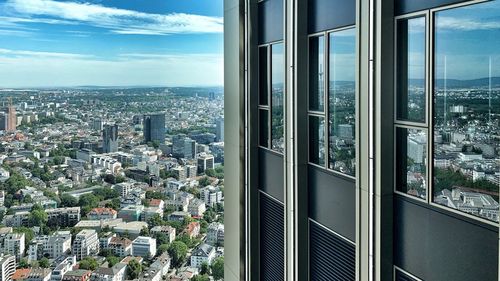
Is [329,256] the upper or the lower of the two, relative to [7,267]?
upper

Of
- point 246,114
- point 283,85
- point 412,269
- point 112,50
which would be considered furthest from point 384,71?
point 112,50

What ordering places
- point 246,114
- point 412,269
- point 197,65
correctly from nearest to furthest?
point 412,269, point 246,114, point 197,65

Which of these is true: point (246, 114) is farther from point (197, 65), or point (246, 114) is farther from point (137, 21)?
point (137, 21)

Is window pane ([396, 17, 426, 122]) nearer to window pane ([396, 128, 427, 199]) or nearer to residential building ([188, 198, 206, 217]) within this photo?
window pane ([396, 128, 427, 199])

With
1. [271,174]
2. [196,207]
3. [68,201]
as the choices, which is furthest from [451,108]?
[68,201]

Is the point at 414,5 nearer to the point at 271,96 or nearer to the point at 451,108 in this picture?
the point at 451,108

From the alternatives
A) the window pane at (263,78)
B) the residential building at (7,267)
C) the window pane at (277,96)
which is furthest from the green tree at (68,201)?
the window pane at (277,96)
